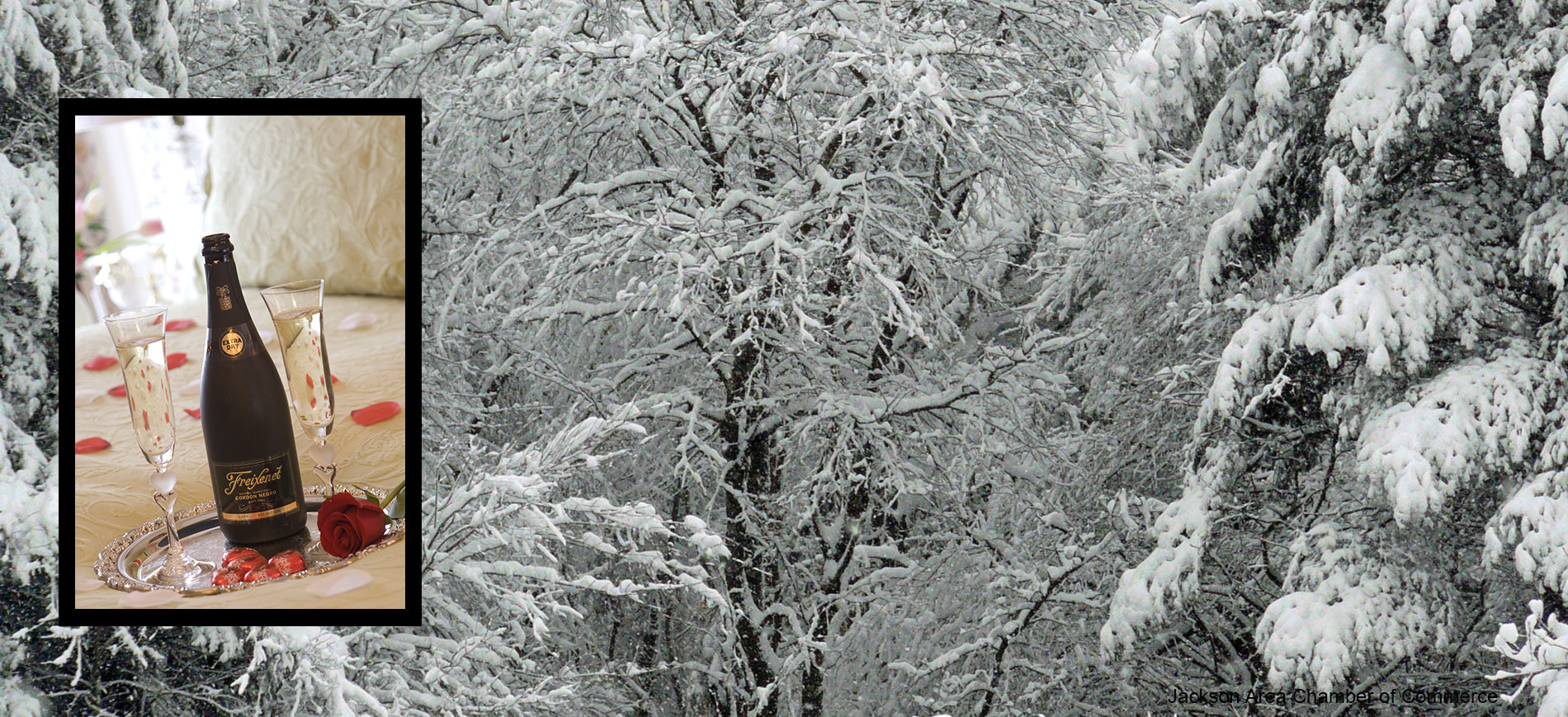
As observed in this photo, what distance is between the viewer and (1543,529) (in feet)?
7.75

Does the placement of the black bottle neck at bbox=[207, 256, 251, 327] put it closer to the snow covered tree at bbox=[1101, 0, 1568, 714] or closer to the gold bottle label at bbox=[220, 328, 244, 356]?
the gold bottle label at bbox=[220, 328, 244, 356]

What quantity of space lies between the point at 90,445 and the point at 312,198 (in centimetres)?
61

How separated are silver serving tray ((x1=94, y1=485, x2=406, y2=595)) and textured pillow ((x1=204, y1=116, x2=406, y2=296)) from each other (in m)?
0.39

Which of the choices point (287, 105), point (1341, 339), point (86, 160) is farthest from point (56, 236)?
point (1341, 339)

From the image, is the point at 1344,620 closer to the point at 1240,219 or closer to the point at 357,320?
the point at 1240,219

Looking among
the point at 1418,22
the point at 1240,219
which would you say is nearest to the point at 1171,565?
the point at 1240,219

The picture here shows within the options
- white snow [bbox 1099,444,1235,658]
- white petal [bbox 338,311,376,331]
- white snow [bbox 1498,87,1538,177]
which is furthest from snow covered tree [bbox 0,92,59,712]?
white snow [bbox 1498,87,1538,177]

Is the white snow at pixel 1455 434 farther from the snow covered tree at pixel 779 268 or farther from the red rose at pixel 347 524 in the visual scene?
the red rose at pixel 347 524

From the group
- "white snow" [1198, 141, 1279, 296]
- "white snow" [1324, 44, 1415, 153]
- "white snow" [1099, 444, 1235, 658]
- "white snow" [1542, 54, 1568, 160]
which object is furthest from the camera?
"white snow" [1099, 444, 1235, 658]

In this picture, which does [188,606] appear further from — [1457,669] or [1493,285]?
[1457,669]

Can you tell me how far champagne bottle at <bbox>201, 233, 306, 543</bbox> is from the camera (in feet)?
6.20

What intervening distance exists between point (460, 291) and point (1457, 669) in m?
3.18

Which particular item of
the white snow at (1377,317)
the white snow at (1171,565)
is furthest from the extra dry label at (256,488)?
the white snow at (1377,317)

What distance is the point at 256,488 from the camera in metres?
1.92
